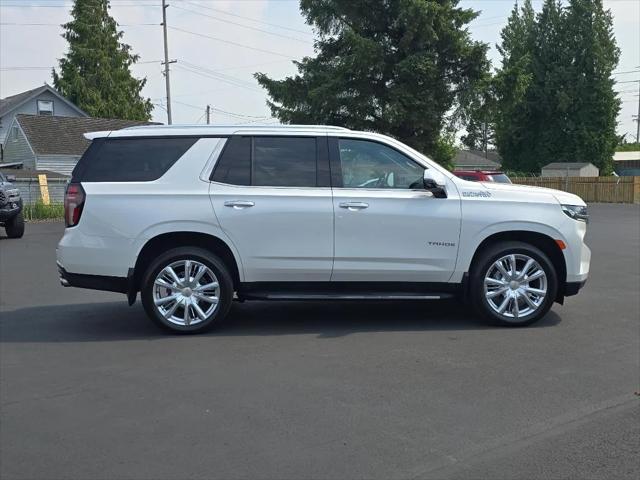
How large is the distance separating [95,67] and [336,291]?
51621 mm

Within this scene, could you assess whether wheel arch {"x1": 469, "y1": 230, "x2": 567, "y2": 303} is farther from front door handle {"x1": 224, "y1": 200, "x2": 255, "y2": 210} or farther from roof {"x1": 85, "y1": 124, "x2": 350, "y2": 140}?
front door handle {"x1": 224, "y1": 200, "x2": 255, "y2": 210}

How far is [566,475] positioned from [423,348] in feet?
8.21

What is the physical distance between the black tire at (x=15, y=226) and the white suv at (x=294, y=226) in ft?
37.3

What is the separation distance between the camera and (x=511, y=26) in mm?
68500

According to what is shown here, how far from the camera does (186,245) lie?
6.61m

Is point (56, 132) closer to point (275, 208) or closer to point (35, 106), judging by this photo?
point (35, 106)

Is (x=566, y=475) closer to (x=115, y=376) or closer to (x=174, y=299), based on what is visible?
(x=115, y=376)

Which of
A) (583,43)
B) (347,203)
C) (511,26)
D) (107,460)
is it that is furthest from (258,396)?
(511,26)

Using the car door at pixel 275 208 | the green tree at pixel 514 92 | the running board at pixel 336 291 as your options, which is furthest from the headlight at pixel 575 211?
the green tree at pixel 514 92

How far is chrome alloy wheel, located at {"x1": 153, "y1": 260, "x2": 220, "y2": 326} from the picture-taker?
6.46m

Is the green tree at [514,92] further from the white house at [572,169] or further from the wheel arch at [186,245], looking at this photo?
the wheel arch at [186,245]

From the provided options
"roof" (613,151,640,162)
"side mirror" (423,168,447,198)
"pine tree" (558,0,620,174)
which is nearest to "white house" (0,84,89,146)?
"pine tree" (558,0,620,174)

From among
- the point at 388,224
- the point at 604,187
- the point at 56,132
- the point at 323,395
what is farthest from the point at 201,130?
the point at 604,187

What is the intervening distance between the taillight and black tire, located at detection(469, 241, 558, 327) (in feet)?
12.5
